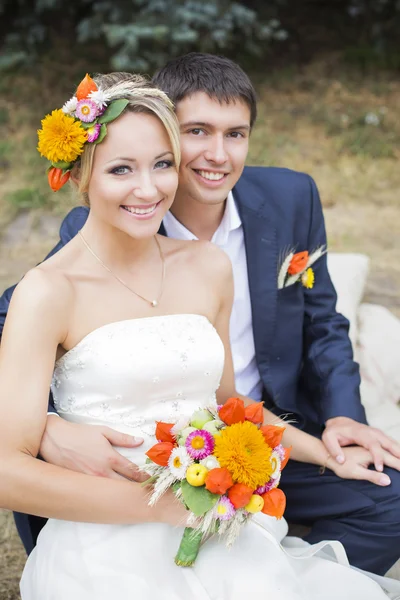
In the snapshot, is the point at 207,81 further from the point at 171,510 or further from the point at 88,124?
the point at 171,510

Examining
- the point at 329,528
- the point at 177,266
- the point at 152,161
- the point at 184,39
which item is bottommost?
the point at 329,528

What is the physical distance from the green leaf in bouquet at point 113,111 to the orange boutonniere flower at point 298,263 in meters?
1.20

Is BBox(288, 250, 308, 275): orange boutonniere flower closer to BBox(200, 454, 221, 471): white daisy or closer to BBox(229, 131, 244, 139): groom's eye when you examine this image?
BBox(229, 131, 244, 139): groom's eye

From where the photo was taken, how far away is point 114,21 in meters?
6.90

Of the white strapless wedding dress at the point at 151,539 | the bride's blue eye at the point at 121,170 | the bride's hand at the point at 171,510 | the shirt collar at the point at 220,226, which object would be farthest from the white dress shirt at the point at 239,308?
the bride's hand at the point at 171,510

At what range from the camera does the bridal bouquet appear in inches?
82.2

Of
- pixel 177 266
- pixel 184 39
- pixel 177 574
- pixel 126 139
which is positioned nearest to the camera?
pixel 177 574

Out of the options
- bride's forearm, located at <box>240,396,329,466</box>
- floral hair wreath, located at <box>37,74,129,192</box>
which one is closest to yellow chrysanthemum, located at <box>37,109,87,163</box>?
floral hair wreath, located at <box>37,74,129,192</box>

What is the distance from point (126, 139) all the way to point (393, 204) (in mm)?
5043

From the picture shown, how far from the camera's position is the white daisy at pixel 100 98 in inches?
97.3

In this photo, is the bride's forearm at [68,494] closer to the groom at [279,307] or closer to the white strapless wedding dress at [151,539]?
the white strapless wedding dress at [151,539]

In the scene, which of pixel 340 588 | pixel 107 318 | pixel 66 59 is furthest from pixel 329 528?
pixel 66 59

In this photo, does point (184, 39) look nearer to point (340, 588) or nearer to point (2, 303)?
point (2, 303)

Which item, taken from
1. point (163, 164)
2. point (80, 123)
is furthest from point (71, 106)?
point (163, 164)
